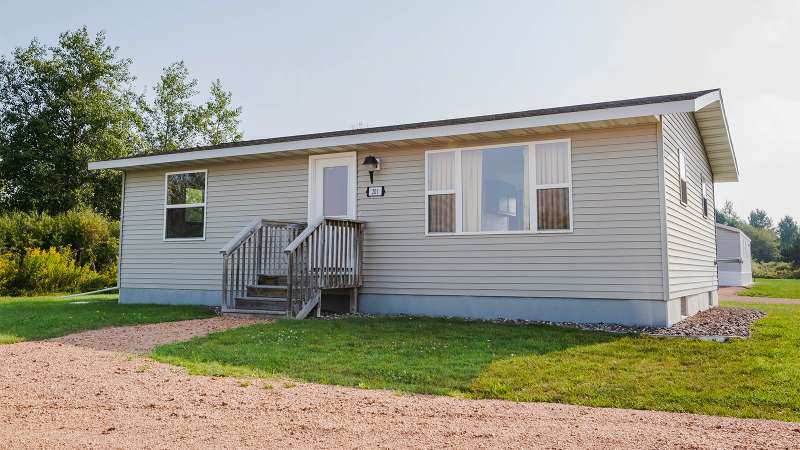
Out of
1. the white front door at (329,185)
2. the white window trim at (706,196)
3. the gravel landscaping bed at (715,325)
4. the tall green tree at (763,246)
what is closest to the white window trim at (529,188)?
the white front door at (329,185)

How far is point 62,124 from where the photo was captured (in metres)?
24.0

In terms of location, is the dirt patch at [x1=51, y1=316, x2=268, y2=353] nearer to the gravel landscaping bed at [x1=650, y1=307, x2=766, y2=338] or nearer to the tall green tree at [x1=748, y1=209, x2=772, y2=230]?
the gravel landscaping bed at [x1=650, y1=307, x2=766, y2=338]

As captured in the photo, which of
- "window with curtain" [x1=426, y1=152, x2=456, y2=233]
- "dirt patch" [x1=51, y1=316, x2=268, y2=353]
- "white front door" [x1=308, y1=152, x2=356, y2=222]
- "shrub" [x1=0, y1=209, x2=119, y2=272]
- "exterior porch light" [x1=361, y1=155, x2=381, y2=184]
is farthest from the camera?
"shrub" [x1=0, y1=209, x2=119, y2=272]

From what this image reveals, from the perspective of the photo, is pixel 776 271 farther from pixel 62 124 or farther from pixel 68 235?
pixel 62 124

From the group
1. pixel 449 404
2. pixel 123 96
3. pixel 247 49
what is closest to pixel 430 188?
pixel 449 404

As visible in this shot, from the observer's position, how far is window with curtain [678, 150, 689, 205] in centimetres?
915

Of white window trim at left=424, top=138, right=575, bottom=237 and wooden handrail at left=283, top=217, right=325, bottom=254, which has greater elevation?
white window trim at left=424, top=138, right=575, bottom=237

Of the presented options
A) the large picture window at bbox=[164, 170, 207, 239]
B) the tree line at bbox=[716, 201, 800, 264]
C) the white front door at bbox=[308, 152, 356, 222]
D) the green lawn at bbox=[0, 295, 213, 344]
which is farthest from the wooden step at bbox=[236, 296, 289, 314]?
the tree line at bbox=[716, 201, 800, 264]

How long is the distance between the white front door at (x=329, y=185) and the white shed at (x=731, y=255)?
20.0 meters

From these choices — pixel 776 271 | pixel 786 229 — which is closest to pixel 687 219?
pixel 776 271

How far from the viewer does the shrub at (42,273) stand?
47.6 feet

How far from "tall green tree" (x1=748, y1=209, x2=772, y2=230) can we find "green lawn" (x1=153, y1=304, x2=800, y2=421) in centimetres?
9611

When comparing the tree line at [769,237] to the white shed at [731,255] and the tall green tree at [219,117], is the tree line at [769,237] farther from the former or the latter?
the tall green tree at [219,117]

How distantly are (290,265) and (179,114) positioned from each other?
23.8 meters
